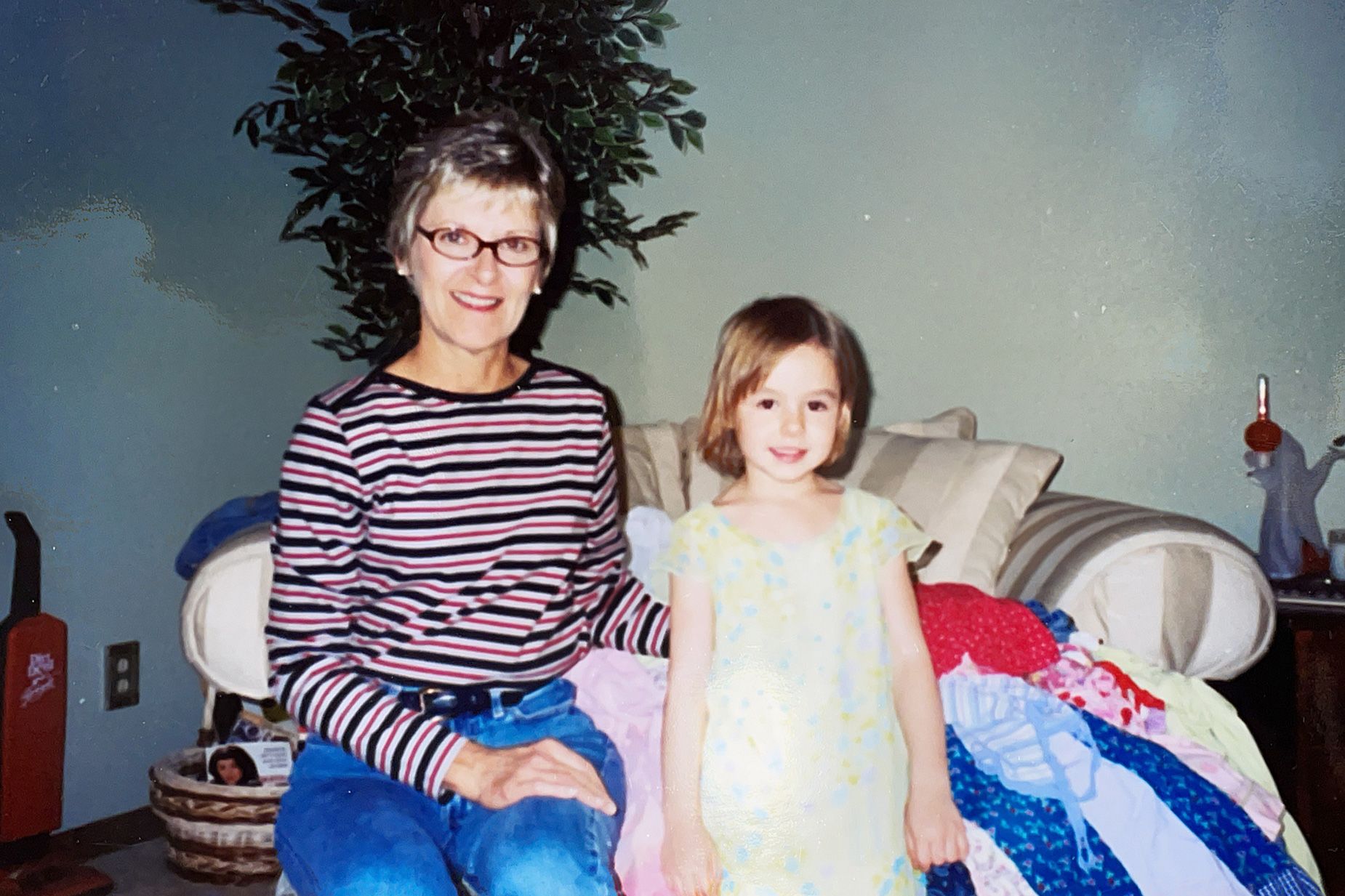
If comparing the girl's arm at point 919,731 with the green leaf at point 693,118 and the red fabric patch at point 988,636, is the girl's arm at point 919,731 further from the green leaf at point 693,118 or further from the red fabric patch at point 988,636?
the green leaf at point 693,118

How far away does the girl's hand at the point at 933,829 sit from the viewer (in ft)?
3.08

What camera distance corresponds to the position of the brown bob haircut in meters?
1.00

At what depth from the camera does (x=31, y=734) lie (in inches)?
74.9

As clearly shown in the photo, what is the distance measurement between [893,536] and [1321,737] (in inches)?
42.5

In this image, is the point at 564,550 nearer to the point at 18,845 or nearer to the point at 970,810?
the point at 970,810

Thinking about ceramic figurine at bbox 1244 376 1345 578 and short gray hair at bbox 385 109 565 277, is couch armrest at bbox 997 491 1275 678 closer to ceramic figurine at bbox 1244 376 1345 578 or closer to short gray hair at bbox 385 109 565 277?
ceramic figurine at bbox 1244 376 1345 578

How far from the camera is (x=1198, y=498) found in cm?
209

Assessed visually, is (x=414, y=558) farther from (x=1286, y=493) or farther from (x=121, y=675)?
(x=1286, y=493)

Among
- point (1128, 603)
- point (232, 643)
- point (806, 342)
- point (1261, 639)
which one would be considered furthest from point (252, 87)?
point (1261, 639)

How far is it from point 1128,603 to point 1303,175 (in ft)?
3.40

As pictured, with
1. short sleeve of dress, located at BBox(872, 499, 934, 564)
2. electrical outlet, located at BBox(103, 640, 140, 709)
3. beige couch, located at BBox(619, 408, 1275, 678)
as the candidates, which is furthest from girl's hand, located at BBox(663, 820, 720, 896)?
electrical outlet, located at BBox(103, 640, 140, 709)

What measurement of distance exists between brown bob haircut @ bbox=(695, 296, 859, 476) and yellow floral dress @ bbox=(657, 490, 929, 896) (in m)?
0.10

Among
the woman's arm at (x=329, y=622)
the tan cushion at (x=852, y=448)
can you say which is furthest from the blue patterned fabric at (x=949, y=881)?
the tan cushion at (x=852, y=448)

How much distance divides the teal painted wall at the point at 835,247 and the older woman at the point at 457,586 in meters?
1.20
